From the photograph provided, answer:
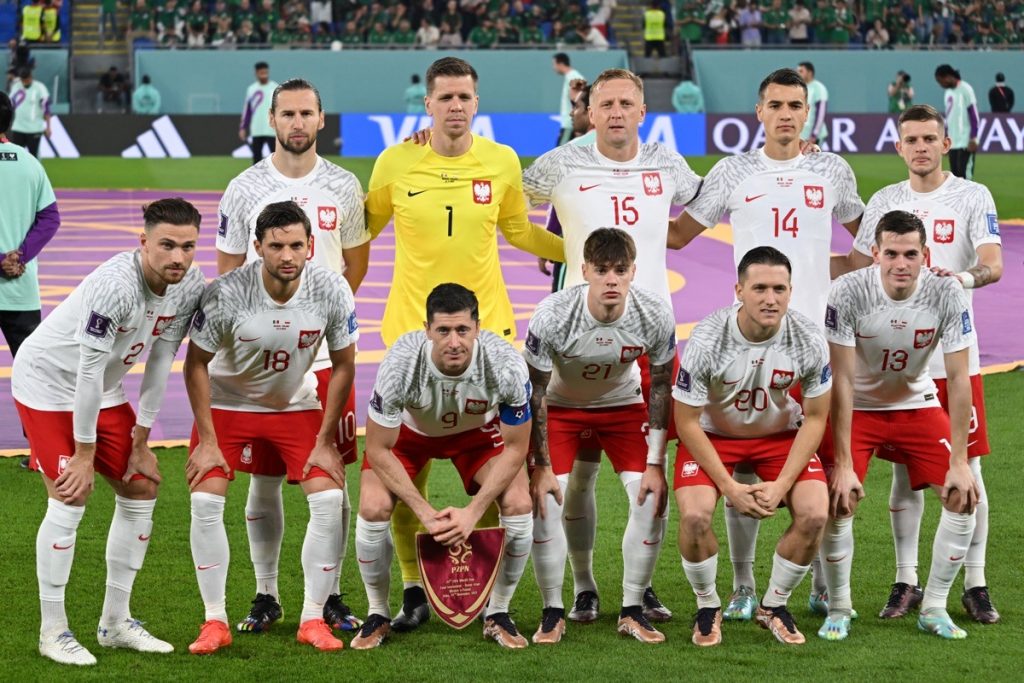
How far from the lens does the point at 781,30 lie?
37469 millimetres

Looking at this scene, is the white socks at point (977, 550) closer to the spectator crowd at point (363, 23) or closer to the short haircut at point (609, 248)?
the short haircut at point (609, 248)

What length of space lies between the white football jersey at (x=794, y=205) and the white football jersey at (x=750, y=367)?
0.72 metres

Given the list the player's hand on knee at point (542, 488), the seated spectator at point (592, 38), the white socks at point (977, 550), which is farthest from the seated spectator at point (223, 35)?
the white socks at point (977, 550)

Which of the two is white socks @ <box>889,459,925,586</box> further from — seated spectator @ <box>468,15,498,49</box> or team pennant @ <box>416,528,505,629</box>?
seated spectator @ <box>468,15,498,49</box>

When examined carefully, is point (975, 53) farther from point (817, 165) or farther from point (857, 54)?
point (817, 165)

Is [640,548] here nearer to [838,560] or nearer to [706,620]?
[706,620]

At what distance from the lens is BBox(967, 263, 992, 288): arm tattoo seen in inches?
282

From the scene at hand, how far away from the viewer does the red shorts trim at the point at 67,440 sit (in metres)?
6.48

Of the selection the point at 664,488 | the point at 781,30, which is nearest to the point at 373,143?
the point at 781,30

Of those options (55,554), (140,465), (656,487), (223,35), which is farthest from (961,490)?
(223,35)

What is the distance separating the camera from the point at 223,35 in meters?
35.6

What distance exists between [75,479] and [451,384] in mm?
1689

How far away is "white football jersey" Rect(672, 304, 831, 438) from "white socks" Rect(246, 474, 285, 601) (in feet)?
6.56

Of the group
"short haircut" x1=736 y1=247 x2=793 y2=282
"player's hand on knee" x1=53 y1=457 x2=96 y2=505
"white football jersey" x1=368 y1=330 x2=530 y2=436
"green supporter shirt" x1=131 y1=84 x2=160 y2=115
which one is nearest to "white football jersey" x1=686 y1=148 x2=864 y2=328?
"short haircut" x1=736 y1=247 x2=793 y2=282
